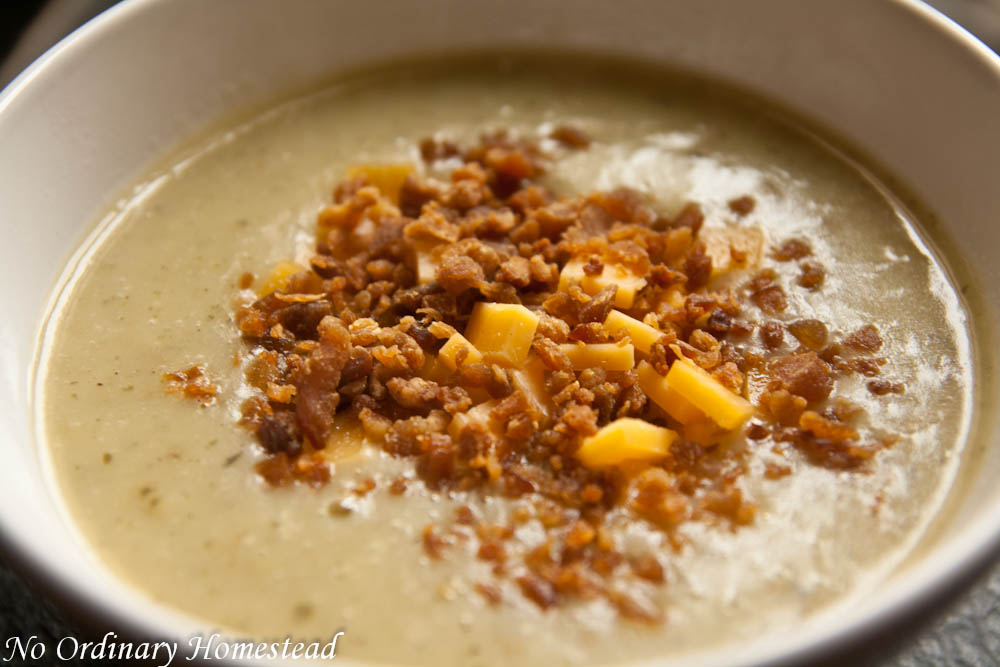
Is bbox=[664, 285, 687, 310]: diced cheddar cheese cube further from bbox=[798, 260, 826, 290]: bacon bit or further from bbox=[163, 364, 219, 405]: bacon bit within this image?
bbox=[163, 364, 219, 405]: bacon bit

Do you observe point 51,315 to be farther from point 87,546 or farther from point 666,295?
point 666,295

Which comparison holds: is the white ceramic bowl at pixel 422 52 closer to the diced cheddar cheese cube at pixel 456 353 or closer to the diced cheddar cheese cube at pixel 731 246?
the diced cheddar cheese cube at pixel 731 246

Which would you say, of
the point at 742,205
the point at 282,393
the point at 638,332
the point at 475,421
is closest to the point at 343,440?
the point at 282,393

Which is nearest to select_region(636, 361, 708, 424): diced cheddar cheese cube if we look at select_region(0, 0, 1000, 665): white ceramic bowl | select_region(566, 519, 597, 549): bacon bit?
select_region(566, 519, 597, 549): bacon bit

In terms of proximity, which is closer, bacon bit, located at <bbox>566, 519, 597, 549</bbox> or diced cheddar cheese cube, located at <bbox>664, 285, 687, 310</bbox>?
bacon bit, located at <bbox>566, 519, 597, 549</bbox>

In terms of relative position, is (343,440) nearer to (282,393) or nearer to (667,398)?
(282,393)

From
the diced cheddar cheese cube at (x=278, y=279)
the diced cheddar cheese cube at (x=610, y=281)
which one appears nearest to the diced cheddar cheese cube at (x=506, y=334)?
the diced cheddar cheese cube at (x=610, y=281)
